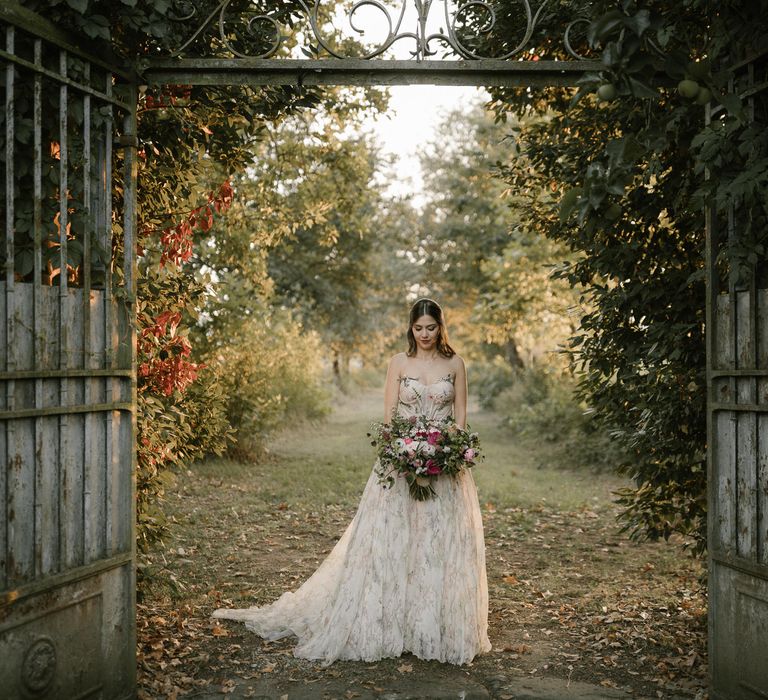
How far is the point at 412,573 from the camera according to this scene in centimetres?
531

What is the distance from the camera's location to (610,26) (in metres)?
2.86

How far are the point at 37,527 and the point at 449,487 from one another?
2.85m

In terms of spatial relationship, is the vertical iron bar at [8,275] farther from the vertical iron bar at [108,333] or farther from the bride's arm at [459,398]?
the bride's arm at [459,398]

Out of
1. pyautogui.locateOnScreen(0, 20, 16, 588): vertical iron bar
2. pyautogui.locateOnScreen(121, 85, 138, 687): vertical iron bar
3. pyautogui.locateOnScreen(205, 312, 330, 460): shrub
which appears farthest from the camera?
pyautogui.locateOnScreen(205, 312, 330, 460): shrub

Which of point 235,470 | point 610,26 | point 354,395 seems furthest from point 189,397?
point 354,395

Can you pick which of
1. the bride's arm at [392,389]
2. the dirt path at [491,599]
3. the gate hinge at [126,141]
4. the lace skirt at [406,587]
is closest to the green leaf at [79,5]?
the gate hinge at [126,141]

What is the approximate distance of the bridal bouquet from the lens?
5.25 meters

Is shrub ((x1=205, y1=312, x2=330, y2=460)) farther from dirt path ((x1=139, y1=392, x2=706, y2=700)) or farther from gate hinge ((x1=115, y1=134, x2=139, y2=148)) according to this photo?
gate hinge ((x1=115, y1=134, x2=139, y2=148))

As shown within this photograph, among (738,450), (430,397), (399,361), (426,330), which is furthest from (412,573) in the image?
(738,450)

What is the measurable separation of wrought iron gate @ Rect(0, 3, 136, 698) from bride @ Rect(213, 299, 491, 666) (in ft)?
5.26

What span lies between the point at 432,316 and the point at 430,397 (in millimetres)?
636

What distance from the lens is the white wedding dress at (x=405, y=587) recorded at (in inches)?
202

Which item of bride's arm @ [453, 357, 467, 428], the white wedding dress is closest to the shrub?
bride's arm @ [453, 357, 467, 428]

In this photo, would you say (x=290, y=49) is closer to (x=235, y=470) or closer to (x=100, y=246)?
(x=100, y=246)
